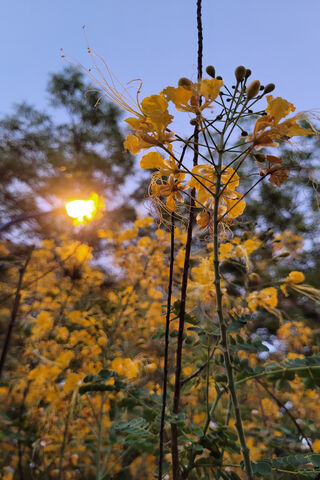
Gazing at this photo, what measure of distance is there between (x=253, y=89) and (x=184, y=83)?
0.48 ft

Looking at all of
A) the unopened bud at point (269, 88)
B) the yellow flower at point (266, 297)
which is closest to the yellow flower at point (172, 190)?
the unopened bud at point (269, 88)

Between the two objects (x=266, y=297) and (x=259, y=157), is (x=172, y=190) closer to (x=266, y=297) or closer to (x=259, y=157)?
(x=259, y=157)

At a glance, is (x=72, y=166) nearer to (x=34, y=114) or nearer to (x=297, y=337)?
(x=34, y=114)

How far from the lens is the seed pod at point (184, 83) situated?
0.66 metres

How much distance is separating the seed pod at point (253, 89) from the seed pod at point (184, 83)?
0.13 meters

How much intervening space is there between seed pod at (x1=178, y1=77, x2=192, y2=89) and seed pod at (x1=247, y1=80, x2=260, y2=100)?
0.41ft

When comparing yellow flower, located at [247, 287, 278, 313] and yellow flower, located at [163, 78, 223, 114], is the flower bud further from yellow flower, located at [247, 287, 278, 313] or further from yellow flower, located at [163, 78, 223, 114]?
yellow flower, located at [247, 287, 278, 313]

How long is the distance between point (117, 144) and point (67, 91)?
2.32 meters

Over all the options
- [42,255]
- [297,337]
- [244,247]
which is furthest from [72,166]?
[244,247]

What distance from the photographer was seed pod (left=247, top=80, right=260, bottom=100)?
0.65 metres

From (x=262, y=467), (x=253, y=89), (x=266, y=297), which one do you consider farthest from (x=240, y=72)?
(x=266, y=297)

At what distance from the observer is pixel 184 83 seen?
670 mm

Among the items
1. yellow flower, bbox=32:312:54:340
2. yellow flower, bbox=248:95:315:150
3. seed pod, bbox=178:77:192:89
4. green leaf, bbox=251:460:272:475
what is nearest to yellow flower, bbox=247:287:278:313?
green leaf, bbox=251:460:272:475

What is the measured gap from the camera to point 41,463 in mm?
2469
